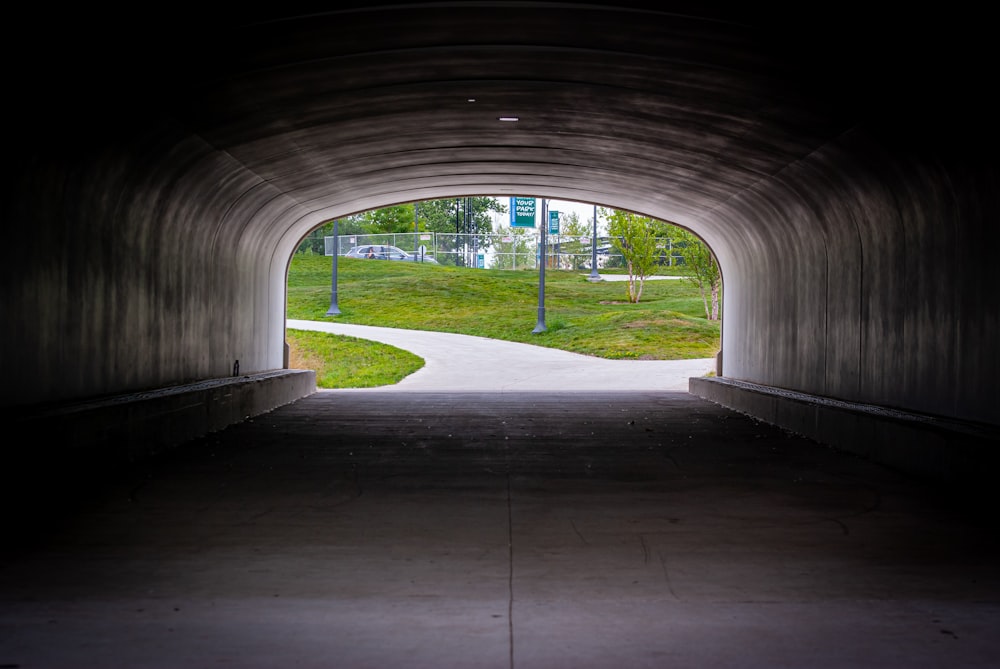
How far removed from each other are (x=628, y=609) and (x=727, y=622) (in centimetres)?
52

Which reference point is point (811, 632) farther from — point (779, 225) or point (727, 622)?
point (779, 225)

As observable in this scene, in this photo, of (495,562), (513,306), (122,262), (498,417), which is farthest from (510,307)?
(495,562)

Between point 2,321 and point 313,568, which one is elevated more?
point 2,321

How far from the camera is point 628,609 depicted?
18.4 feet

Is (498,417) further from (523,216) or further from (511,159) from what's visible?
(523,216)

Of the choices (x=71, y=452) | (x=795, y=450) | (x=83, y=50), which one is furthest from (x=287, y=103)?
(x=795, y=450)

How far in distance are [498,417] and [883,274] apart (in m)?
6.53

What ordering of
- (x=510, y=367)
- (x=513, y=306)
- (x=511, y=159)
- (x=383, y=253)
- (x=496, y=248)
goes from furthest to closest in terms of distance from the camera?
1. (x=383, y=253)
2. (x=496, y=248)
3. (x=513, y=306)
4. (x=510, y=367)
5. (x=511, y=159)

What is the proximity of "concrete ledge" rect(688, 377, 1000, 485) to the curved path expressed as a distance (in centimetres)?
1084

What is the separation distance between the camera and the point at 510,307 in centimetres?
5216

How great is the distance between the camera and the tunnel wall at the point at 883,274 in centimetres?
970

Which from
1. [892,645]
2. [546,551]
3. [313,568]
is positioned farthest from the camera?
[546,551]

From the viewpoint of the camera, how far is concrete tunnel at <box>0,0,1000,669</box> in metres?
5.48

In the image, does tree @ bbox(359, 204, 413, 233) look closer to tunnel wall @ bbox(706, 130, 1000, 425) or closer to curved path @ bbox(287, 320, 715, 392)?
curved path @ bbox(287, 320, 715, 392)
